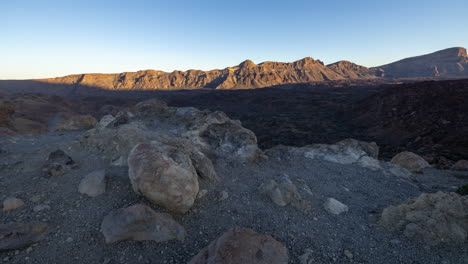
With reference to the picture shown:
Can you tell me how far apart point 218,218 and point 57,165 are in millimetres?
3614

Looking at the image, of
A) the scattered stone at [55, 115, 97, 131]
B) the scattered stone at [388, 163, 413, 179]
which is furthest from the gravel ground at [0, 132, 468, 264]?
the scattered stone at [55, 115, 97, 131]

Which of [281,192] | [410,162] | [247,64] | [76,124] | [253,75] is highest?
[247,64]

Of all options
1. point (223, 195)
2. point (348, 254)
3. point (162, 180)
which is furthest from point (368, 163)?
point (162, 180)

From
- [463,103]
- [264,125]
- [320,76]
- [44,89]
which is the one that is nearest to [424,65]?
[320,76]

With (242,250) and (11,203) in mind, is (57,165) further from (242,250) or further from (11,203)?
(242,250)

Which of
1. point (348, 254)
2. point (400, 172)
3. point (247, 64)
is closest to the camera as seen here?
point (348, 254)

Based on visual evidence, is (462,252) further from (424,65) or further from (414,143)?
(424,65)

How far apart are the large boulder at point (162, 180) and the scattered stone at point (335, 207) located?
9.22 feet

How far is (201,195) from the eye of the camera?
448 cm

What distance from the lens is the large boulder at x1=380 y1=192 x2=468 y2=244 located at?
3449 mm

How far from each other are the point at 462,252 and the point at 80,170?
6.96 meters

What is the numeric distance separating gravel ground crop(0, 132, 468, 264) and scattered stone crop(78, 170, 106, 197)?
0.33 feet

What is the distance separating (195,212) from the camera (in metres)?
4.00

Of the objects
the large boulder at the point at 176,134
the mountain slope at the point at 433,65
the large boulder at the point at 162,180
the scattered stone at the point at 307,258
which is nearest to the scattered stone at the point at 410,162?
the large boulder at the point at 176,134
